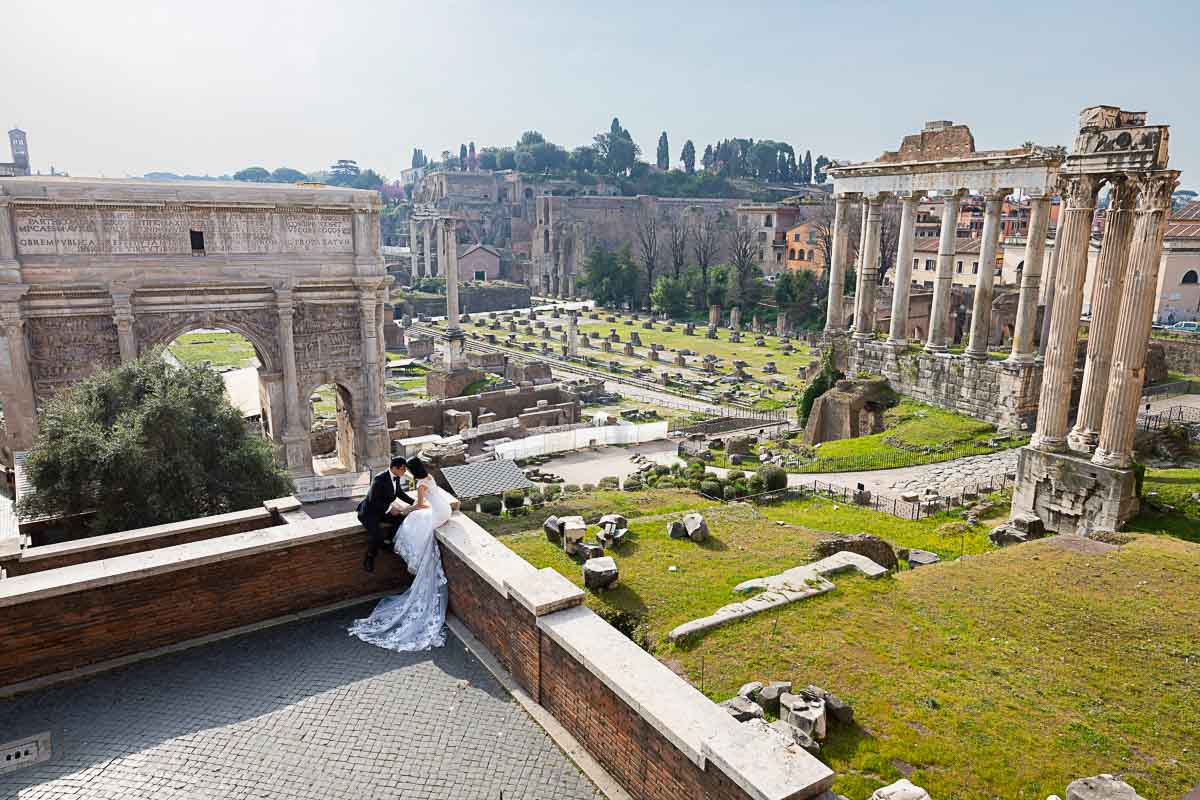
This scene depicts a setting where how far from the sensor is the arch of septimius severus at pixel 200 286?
1936cm

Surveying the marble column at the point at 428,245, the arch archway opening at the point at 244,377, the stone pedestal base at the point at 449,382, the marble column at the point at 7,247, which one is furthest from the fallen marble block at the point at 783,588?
the marble column at the point at 428,245

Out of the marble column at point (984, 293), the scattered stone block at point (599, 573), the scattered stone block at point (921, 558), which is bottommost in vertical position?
the scattered stone block at point (921, 558)

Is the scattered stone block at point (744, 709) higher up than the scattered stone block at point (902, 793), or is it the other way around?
the scattered stone block at point (902, 793)

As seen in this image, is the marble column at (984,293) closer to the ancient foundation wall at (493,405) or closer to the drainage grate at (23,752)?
the ancient foundation wall at (493,405)

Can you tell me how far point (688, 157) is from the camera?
12569cm

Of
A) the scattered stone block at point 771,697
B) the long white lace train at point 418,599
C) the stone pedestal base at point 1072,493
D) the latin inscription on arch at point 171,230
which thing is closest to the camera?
the long white lace train at point 418,599

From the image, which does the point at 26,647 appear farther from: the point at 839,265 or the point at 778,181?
the point at 778,181

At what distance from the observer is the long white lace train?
6.39m

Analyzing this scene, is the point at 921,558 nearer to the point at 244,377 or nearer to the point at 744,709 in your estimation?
→ the point at 744,709

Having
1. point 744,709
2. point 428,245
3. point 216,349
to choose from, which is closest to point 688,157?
point 428,245

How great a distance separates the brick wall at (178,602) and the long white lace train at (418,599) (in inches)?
16.1

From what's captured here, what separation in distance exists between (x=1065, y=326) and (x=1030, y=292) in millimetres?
9381

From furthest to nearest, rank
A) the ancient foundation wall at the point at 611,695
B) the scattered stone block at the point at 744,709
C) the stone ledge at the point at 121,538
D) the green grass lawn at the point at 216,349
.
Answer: the green grass lawn at the point at 216,349 < the stone ledge at the point at 121,538 < the scattered stone block at the point at 744,709 < the ancient foundation wall at the point at 611,695

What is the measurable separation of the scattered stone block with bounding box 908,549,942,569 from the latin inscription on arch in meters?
17.5
